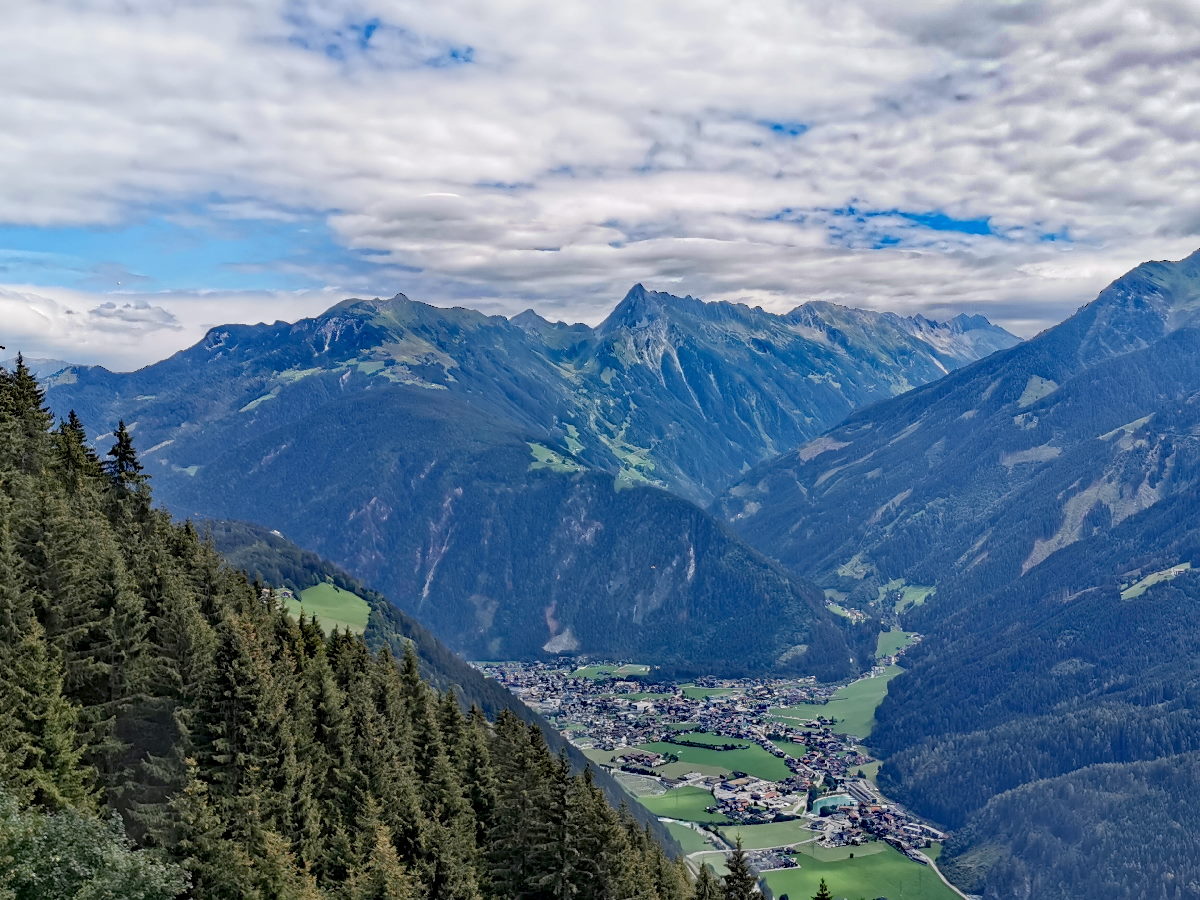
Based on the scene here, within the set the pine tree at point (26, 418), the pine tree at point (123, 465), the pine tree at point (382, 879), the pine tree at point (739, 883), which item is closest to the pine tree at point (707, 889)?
the pine tree at point (739, 883)

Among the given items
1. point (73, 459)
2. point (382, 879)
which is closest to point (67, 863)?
point (382, 879)

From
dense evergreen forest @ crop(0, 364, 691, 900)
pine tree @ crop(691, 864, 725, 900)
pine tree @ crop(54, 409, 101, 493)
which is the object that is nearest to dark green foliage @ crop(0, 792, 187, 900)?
dense evergreen forest @ crop(0, 364, 691, 900)

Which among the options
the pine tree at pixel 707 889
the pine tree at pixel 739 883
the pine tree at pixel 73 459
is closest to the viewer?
the pine tree at pixel 739 883

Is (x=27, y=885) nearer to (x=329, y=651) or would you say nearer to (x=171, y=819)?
(x=171, y=819)

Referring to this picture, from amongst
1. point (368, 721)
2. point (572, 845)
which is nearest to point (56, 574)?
point (368, 721)

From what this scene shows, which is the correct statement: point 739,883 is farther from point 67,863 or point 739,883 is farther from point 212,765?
point 67,863

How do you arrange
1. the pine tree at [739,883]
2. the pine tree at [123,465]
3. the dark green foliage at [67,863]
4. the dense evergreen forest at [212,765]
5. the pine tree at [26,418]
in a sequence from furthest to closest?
the pine tree at [123,465]
the pine tree at [26,418]
the pine tree at [739,883]
the dense evergreen forest at [212,765]
the dark green foliage at [67,863]

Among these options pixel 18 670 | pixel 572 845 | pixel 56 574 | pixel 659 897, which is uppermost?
pixel 56 574

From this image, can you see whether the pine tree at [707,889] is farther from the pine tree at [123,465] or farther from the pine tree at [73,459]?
the pine tree at [123,465]

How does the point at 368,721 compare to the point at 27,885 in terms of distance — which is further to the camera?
the point at 368,721
